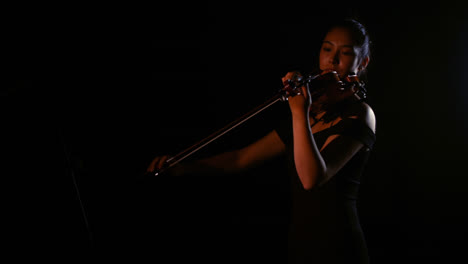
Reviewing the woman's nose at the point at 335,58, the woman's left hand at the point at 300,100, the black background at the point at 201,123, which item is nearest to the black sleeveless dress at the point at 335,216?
the woman's left hand at the point at 300,100

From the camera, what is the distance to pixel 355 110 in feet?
4.33

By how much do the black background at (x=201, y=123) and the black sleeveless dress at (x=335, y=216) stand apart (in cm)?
73

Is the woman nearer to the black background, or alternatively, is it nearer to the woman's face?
the woman's face

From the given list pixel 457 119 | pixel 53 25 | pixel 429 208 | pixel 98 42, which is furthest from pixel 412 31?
pixel 53 25

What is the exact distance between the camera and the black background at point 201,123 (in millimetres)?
1730

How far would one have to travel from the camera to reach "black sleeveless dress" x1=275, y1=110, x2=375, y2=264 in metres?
1.25

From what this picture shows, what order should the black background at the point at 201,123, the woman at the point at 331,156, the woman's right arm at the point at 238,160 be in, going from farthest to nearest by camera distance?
the black background at the point at 201,123 < the woman's right arm at the point at 238,160 < the woman at the point at 331,156

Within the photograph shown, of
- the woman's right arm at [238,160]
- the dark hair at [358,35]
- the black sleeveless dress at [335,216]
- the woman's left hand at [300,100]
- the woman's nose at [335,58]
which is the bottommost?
the black sleeveless dress at [335,216]

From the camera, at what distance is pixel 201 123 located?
6.59 ft

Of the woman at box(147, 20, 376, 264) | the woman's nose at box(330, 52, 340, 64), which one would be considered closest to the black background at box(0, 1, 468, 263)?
the woman at box(147, 20, 376, 264)

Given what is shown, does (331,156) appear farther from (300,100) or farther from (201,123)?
(201,123)

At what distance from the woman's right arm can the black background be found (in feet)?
1.22

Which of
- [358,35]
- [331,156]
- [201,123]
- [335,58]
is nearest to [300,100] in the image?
[331,156]

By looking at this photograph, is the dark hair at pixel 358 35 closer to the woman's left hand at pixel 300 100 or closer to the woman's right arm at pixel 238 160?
the woman's left hand at pixel 300 100
